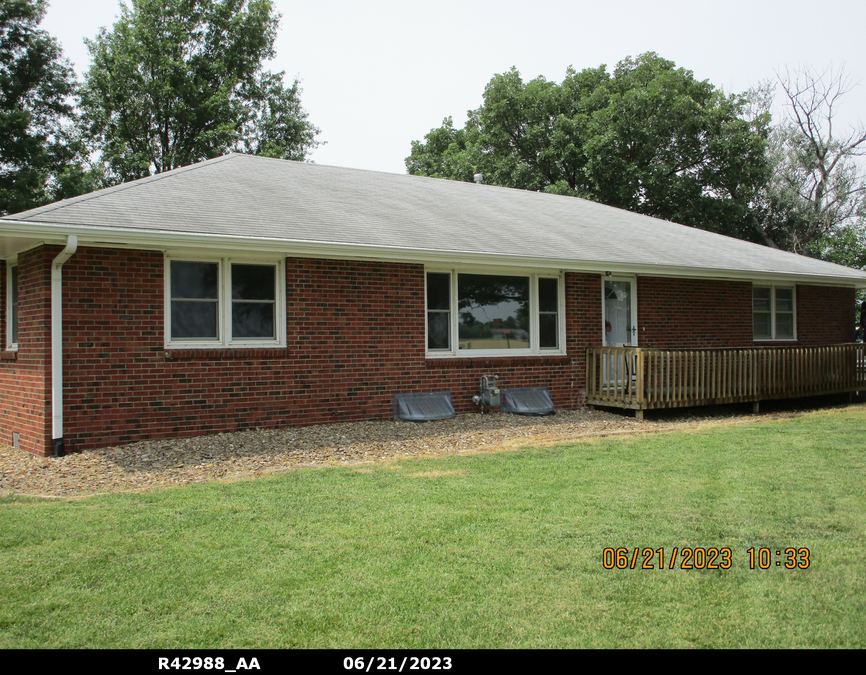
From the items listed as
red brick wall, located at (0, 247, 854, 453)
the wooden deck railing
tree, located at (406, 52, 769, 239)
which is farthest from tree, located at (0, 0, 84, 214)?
the wooden deck railing

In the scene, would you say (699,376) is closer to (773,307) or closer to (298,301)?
(773,307)

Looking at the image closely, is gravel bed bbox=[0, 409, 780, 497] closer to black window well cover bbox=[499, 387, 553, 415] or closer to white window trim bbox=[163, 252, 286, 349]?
black window well cover bbox=[499, 387, 553, 415]

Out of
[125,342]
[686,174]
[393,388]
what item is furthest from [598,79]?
[125,342]

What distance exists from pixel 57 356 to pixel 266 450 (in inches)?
110

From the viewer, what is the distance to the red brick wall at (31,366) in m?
9.03

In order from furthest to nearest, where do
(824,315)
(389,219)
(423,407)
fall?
(824,315) → (389,219) → (423,407)

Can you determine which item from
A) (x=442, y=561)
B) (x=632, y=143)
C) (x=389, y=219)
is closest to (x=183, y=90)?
(x=632, y=143)

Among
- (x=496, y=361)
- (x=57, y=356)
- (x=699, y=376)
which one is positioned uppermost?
(x=57, y=356)

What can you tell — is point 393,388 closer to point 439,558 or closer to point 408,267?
point 408,267

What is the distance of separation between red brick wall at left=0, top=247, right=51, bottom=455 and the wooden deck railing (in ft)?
28.3

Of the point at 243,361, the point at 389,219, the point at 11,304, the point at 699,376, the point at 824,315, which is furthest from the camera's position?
the point at 824,315

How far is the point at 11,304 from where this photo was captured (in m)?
10.9

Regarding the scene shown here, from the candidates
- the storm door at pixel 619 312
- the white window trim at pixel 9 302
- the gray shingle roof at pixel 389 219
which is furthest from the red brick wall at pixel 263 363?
the white window trim at pixel 9 302

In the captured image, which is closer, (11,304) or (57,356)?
(57,356)
